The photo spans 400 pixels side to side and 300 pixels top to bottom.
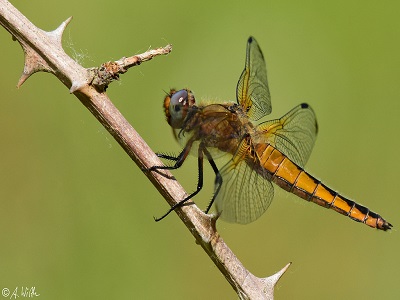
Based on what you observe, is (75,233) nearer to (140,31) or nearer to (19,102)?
(19,102)

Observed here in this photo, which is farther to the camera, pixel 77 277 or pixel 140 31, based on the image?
pixel 140 31

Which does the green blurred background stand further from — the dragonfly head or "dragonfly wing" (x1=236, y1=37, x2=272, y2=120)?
the dragonfly head

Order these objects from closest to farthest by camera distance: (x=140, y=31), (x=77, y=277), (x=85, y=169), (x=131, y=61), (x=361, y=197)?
(x=131, y=61) < (x=77, y=277) < (x=85, y=169) < (x=361, y=197) < (x=140, y=31)

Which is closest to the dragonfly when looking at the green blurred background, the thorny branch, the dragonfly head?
the dragonfly head

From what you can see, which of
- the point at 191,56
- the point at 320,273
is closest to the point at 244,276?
the point at 320,273

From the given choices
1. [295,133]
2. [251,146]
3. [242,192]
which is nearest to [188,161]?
[295,133]

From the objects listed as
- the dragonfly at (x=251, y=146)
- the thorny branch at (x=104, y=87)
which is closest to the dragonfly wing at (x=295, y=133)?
the dragonfly at (x=251, y=146)

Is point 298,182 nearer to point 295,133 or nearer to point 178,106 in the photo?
point 295,133
